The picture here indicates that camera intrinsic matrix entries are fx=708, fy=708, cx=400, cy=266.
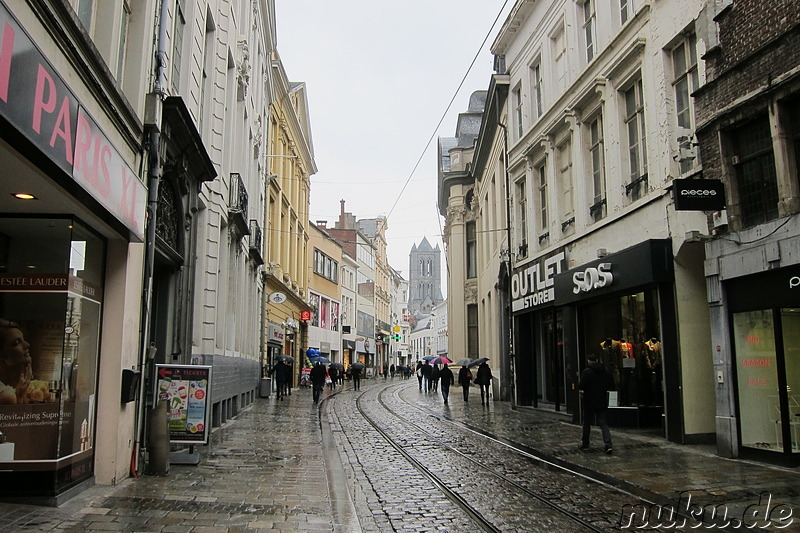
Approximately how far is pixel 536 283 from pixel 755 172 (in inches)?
414

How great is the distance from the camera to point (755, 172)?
36.0 ft

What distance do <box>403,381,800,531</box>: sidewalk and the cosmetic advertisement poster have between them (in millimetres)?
5413

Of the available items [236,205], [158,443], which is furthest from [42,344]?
[236,205]

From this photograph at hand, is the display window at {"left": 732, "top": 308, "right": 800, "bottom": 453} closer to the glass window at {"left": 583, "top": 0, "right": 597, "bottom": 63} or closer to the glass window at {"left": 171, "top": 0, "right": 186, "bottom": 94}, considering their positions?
the glass window at {"left": 583, "top": 0, "right": 597, "bottom": 63}

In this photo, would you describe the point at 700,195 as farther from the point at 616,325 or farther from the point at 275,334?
the point at 275,334

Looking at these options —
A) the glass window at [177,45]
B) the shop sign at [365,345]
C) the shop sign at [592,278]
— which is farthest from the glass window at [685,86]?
the shop sign at [365,345]

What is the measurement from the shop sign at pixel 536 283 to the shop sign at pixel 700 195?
773 cm

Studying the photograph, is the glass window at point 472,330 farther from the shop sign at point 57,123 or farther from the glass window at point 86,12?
the glass window at point 86,12

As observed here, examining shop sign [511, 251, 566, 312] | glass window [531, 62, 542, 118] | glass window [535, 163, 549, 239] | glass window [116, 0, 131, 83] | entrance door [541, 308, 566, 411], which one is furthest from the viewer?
glass window [531, 62, 542, 118]

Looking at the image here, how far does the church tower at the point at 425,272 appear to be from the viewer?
170 m

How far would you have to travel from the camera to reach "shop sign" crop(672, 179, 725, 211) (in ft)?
36.7

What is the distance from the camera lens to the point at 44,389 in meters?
7.71

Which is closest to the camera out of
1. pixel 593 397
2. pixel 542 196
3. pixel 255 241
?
pixel 593 397

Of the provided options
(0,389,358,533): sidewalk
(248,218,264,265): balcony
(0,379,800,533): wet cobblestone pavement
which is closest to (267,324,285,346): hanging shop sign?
(248,218,264,265): balcony
